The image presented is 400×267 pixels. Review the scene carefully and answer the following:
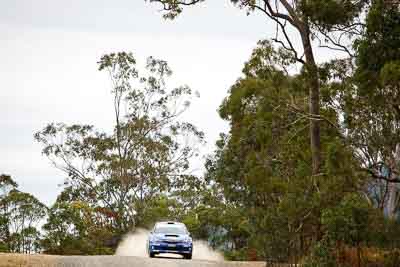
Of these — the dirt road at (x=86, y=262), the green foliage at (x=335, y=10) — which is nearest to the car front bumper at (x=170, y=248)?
the dirt road at (x=86, y=262)

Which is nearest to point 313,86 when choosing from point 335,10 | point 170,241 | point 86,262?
point 335,10

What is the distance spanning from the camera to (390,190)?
36250 millimetres

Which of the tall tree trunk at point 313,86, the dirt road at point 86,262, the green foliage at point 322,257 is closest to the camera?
the green foliage at point 322,257

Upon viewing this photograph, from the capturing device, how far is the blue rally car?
3156 centimetres

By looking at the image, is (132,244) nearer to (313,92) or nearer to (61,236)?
(61,236)

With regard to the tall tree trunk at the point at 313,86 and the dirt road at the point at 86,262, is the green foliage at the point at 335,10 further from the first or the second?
the dirt road at the point at 86,262

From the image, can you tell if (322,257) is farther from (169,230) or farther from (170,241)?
(169,230)

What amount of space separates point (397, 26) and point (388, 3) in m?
0.68

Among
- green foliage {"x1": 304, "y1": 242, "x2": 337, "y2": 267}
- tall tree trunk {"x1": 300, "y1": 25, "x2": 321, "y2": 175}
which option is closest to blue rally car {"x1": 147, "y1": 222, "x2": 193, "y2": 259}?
tall tree trunk {"x1": 300, "y1": 25, "x2": 321, "y2": 175}

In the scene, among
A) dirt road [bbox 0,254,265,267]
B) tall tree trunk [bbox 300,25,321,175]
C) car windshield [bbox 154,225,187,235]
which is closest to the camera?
dirt road [bbox 0,254,265,267]

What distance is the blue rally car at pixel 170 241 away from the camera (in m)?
31.6

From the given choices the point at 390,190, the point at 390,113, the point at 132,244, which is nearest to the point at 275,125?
the point at 390,113

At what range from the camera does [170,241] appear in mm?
31578

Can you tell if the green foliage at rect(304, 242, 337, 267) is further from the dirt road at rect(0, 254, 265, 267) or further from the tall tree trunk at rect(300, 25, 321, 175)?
the tall tree trunk at rect(300, 25, 321, 175)
